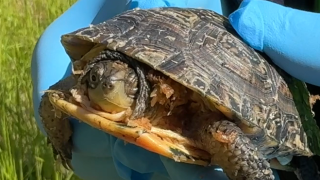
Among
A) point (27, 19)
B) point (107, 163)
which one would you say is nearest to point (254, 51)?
point (107, 163)

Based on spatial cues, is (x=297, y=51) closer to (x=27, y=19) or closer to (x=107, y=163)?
(x=107, y=163)

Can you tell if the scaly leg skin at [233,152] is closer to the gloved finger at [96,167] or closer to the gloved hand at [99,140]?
the gloved hand at [99,140]

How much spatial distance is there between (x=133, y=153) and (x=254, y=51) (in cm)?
25

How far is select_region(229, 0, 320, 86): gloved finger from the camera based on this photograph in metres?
0.96

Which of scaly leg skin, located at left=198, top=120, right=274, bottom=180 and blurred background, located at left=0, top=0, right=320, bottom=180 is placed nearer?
scaly leg skin, located at left=198, top=120, right=274, bottom=180

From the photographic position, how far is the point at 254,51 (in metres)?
0.99

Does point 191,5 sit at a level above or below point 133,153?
above

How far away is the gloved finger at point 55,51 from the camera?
1.19m

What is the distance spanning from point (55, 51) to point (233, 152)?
0.49 meters

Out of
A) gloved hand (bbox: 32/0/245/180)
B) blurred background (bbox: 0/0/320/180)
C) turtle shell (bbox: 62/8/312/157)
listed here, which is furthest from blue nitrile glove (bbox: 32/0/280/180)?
blurred background (bbox: 0/0/320/180)

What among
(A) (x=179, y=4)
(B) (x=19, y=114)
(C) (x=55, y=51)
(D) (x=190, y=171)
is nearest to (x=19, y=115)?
(B) (x=19, y=114)

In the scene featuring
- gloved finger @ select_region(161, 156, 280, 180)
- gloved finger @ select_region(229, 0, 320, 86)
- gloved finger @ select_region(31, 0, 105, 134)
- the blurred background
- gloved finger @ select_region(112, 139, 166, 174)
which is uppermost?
gloved finger @ select_region(229, 0, 320, 86)

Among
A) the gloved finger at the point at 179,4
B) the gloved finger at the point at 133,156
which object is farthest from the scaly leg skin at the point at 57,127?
the gloved finger at the point at 179,4

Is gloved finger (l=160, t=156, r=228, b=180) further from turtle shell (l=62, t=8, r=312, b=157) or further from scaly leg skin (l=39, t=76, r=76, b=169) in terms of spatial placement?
scaly leg skin (l=39, t=76, r=76, b=169)
